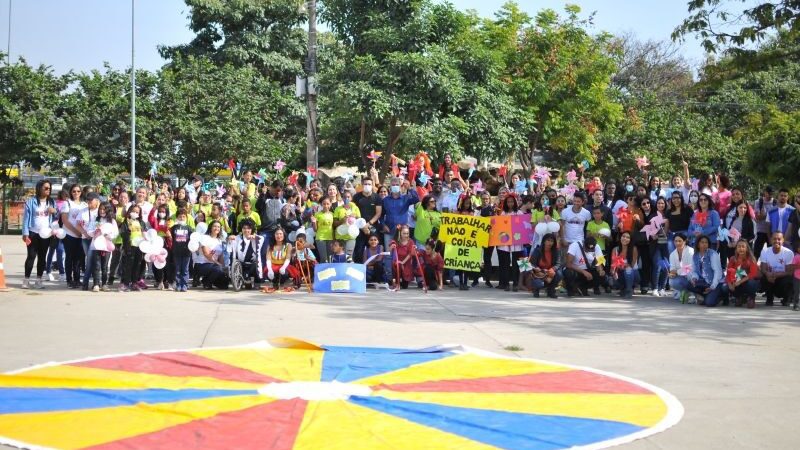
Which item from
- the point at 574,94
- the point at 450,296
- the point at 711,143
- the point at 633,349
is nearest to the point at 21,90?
the point at 574,94

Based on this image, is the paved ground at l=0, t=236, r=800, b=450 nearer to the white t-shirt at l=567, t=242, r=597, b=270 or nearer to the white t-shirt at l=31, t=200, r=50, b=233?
the white t-shirt at l=567, t=242, r=597, b=270

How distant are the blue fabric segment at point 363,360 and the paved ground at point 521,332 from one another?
71 cm

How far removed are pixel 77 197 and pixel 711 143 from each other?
31144 mm

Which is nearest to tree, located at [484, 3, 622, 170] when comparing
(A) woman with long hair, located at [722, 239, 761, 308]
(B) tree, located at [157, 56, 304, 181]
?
(B) tree, located at [157, 56, 304, 181]

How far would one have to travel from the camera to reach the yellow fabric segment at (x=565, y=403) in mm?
6820

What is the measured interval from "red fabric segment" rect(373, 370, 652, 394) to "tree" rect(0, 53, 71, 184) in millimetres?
28319

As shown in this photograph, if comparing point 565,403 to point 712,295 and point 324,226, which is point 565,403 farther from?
point 324,226

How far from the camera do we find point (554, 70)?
32.5 meters

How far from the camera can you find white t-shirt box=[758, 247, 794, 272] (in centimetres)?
1375

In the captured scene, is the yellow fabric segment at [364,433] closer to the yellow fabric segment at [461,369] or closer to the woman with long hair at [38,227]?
the yellow fabric segment at [461,369]

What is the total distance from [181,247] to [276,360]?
265 inches

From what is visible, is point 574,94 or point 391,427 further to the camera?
point 574,94

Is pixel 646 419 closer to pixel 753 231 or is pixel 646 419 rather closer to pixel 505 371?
pixel 505 371

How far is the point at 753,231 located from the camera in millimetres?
14773
